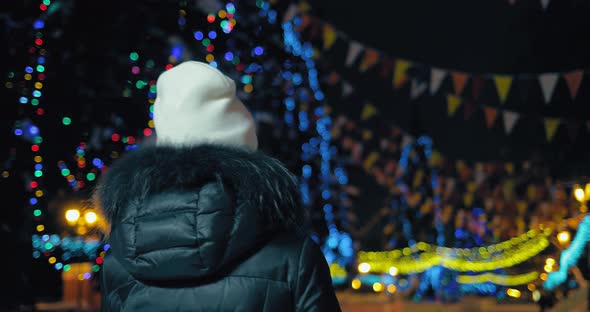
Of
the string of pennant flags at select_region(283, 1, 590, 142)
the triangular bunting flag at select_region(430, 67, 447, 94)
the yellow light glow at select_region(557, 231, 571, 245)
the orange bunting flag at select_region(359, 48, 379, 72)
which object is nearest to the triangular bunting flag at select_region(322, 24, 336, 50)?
the string of pennant flags at select_region(283, 1, 590, 142)

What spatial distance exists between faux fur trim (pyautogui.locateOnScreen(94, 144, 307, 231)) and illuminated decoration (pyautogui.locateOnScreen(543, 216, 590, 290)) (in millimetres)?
12080

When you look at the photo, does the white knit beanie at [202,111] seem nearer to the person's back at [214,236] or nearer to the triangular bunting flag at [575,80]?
the person's back at [214,236]

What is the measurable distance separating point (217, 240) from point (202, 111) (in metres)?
0.50

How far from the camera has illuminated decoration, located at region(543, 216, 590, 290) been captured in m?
13.6

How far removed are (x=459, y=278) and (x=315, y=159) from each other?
3153cm

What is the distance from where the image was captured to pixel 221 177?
2.41 metres

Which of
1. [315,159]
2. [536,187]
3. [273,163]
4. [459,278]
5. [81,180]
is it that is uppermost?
[273,163]

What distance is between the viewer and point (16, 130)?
8.00 meters

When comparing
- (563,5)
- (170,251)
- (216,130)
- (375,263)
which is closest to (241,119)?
(216,130)

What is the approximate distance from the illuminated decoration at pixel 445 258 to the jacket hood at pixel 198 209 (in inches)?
1453

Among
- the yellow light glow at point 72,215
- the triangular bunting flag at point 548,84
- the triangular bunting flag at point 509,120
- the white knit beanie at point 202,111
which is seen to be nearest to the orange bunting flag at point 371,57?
the triangular bunting flag at point 509,120

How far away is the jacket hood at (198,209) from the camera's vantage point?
2.34 metres

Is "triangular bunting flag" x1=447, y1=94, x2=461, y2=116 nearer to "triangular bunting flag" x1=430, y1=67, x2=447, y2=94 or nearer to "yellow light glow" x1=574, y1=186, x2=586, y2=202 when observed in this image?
"triangular bunting flag" x1=430, y1=67, x2=447, y2=94

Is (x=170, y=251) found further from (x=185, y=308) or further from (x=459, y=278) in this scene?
(x=459, y=278)
